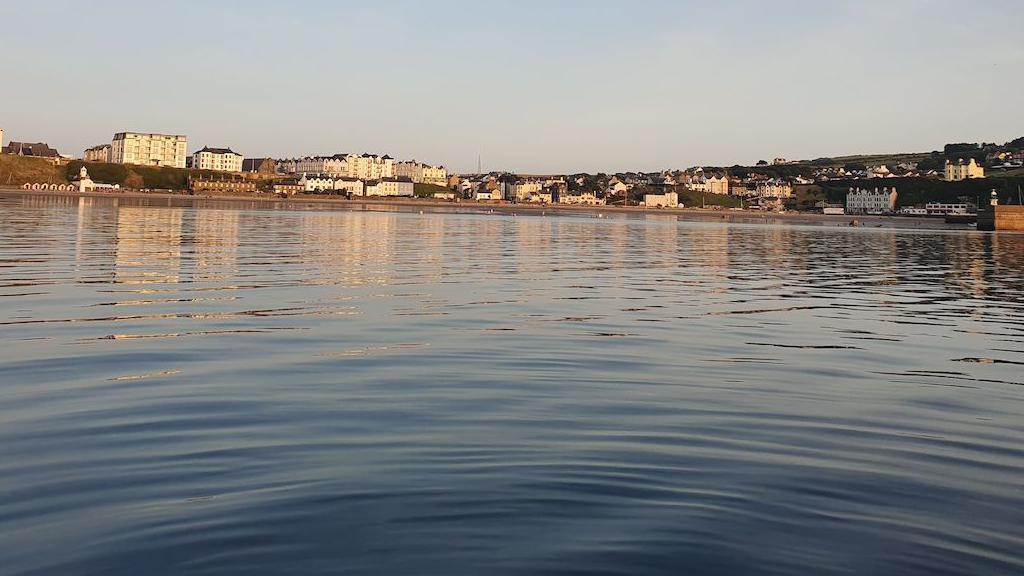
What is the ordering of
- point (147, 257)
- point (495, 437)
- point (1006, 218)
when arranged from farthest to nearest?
point (1006, 218) < point (147, 257) < point (495, 437)

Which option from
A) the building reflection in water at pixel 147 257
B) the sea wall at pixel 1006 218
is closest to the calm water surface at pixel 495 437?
the building reflection in water at pixel 147 257

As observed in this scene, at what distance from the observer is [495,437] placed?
9281mm

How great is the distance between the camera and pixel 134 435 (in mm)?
8977

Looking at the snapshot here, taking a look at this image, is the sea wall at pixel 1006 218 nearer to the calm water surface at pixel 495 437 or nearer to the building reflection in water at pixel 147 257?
the building reflection in water at pixel 147 257

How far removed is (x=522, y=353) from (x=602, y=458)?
685 centimetres

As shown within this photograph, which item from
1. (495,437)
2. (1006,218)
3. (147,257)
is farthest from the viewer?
(1006,218)

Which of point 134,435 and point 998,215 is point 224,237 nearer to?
point 134,435

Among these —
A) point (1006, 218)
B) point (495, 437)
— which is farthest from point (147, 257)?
point (1006, 218)

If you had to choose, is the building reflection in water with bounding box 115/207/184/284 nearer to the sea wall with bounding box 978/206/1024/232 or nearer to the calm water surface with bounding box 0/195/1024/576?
the calm water surface with bounding box 0/195/1024/576

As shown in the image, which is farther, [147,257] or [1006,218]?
[1006,218]

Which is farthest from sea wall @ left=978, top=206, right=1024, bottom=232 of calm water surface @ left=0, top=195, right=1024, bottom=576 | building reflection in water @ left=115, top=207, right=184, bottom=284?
calm water surface @ left=0, top=195, right=1024, bottom=576

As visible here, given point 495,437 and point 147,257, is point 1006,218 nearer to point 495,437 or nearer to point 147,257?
point 147,257

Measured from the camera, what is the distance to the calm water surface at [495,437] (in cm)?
609

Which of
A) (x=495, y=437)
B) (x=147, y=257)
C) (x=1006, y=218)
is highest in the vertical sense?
(x=1006, y=218)
